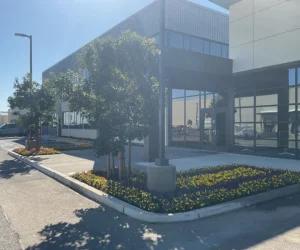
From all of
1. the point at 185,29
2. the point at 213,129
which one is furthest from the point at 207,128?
the point at 185,29

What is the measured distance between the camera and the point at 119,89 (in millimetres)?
7312

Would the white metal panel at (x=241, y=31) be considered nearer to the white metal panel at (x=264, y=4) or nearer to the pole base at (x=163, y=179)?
the white metal panel at (x=264, y=4)

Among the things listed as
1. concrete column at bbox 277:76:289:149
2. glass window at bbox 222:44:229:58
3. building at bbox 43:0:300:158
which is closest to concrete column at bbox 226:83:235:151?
building at bbox 43:0:300:158

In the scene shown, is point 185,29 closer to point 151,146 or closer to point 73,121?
point 151,146

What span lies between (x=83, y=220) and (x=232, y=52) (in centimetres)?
1202

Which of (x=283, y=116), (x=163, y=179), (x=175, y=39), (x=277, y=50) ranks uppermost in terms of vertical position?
(x=175, y=39)

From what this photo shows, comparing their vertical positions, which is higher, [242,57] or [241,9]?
[241,9]

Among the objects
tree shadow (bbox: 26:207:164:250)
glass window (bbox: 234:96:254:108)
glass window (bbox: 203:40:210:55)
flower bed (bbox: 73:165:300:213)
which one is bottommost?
tree shadow (bbox: 26:207:164:250)

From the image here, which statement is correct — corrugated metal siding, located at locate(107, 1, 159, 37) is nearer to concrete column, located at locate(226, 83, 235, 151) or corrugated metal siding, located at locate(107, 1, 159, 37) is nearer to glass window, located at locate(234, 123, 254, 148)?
concrete column, located at locate(226, 83, 235, 151)

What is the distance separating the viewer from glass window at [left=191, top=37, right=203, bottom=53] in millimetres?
18328

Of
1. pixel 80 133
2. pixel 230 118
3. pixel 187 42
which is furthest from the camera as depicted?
pixel 80 133

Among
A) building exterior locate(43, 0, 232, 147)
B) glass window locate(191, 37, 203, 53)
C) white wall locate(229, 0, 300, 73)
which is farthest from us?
glass window locate(191, 37, 203, 53)

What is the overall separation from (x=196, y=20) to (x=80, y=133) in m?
15.9

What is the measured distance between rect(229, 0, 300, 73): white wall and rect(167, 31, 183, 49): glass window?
154 inches
